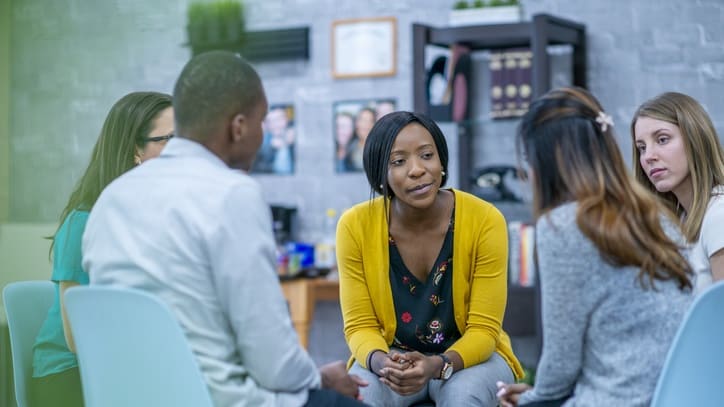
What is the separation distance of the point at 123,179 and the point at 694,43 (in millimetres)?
3312

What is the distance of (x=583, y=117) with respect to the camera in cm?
163

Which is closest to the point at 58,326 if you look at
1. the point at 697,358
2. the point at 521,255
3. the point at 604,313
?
the point at 604,313

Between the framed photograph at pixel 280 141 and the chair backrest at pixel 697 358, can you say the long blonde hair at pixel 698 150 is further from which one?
Answer: the framed photograph at pixel 280 141

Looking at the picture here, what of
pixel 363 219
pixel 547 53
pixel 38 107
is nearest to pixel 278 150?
pixel 547 53

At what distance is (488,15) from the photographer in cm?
420

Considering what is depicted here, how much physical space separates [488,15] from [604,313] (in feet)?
9.42

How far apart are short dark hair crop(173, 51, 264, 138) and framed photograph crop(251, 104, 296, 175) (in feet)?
10.7

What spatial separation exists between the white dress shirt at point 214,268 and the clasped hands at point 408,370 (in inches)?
19.7

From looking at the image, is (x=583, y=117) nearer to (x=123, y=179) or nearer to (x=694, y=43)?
(x=123, y=179)

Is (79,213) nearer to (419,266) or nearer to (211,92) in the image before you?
(211,92)

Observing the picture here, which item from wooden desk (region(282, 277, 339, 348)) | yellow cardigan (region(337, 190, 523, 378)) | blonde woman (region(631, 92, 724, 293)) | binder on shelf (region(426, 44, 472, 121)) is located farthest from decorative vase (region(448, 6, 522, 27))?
yellow cardigan (region(337, 190, 523, 378))

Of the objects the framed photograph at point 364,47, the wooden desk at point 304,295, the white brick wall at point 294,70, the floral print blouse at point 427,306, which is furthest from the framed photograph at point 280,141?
the floral print blouse at point 427,306

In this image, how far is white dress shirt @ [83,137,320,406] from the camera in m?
1.51

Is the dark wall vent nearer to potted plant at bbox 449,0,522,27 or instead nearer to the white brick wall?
the white brick wall
